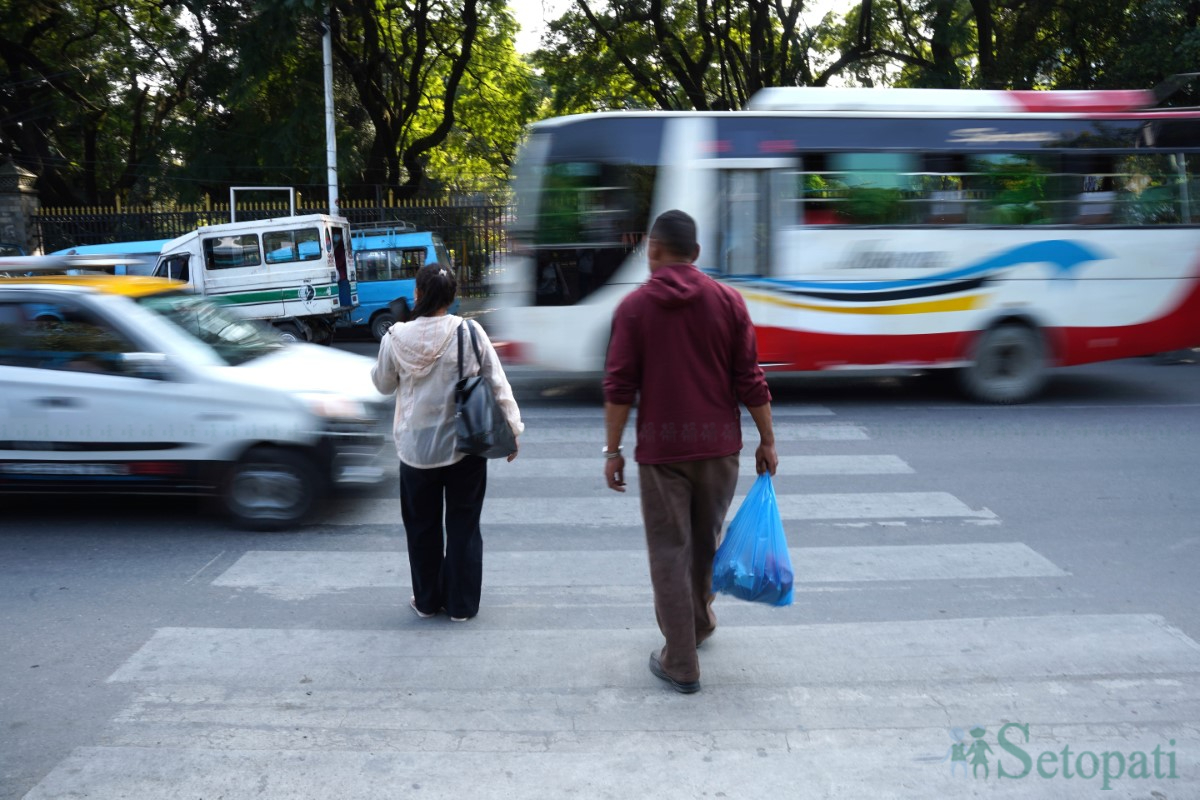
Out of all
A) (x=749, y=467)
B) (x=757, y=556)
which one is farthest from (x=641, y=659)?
(x=749, y=467)

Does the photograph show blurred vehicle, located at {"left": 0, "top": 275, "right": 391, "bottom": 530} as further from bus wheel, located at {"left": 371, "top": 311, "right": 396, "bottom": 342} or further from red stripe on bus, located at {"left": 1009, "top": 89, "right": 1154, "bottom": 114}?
bus wheel, located at {"left": 371, "top": 311, "right": 396, "bottom": 342}

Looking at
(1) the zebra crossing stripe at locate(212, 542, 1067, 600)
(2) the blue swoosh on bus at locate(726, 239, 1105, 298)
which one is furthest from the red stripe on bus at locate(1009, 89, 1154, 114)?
(1) the zebra crossing stripe at locate(212, 542, 1067, 600)

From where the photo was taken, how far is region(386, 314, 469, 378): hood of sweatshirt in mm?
4688

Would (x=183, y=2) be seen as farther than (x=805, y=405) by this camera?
Yes

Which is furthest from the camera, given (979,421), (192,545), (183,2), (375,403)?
(183,2)

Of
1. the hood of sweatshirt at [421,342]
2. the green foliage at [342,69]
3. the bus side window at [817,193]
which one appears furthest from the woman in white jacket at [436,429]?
the green foliage at [342,69]

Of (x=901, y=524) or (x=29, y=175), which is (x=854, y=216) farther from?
(x=29, y=175)

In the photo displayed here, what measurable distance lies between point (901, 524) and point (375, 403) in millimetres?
3456

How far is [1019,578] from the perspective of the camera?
547cm

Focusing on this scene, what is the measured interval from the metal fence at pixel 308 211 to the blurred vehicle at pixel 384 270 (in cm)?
388

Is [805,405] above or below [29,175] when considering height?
below

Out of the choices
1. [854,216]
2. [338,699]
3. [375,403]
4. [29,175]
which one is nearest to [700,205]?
[854,216]

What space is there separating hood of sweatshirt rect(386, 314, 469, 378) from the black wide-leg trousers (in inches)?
18.4

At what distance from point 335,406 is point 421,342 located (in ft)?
6.43
